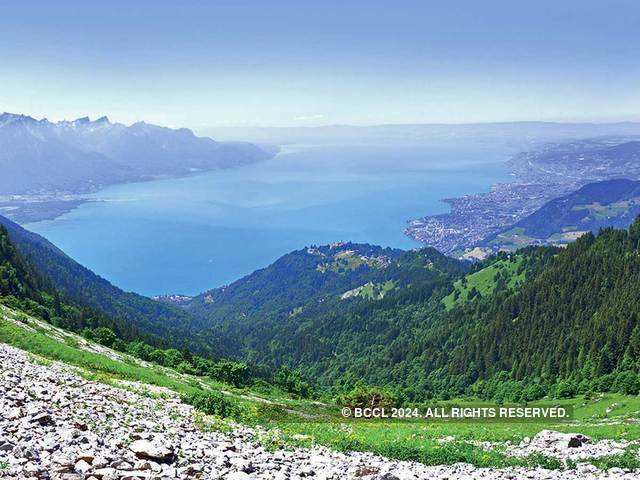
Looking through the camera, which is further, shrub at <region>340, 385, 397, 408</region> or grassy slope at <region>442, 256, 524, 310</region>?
grassy slope at <region>442, 256, 524, 310</region>

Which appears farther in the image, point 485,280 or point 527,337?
point 485,280

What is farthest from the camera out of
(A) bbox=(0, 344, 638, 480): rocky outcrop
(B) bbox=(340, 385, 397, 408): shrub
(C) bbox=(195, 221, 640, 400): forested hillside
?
(C) bbox=(195, 221, 640, 400): forested hillside

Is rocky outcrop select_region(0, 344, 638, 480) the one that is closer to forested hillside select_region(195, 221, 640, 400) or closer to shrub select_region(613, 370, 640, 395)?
shrub select_region(613, 370, 640, 395)

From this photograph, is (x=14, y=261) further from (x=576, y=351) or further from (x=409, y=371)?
(x=576, y=351)

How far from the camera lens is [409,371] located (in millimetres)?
126125

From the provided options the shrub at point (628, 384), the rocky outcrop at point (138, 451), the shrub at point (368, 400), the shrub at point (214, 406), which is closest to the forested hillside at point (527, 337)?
the shrub at point (628, 384)

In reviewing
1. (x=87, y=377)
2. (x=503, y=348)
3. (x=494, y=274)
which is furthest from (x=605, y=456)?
(x=494, y=274)

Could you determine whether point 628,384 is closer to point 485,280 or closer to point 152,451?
point 152,451

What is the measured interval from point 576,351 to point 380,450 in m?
74.3

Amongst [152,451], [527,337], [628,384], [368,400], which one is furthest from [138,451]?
[527,337]

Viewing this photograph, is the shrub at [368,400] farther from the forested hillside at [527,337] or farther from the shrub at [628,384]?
the forested hillside at [527,337]

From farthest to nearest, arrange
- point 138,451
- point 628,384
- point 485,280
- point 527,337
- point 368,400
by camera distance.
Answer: point 485,280, point 527,337, point 628,384, point 368,400, point 138,451

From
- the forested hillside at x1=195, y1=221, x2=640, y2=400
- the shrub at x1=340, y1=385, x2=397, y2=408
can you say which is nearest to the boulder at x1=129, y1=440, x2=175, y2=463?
the shrub at x1=340, y1=385, x2=397, y2=408

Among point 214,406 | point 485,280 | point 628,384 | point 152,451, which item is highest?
point 152,451
